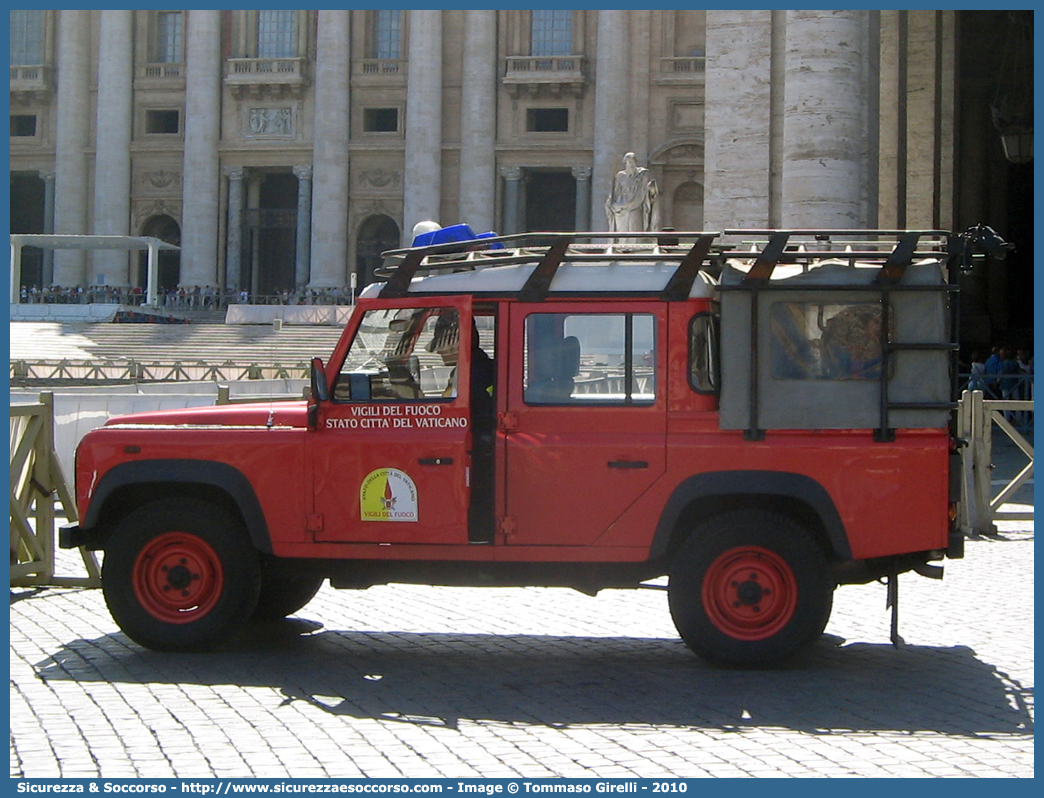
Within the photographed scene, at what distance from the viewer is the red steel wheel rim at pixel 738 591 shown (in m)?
7.68

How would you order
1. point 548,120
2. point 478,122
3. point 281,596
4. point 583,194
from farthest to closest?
point 548,120 → point 583,194 → point 478,122 → point 281,596

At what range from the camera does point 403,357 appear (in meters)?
8.00

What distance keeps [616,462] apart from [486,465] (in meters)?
0.74

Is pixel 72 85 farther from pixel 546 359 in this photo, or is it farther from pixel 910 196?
pixel 546 359

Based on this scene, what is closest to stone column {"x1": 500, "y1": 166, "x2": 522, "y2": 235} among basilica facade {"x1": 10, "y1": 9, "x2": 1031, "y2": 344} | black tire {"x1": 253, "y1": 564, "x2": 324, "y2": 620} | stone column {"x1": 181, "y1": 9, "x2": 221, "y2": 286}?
basilica facade {"x1": 10, "y1": 9, "x2": 1031, "y2": 344}

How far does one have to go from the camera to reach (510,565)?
7887 mm

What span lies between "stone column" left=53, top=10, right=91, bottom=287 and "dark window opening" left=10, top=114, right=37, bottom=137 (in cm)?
222

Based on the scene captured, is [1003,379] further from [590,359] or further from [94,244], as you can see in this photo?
[94,244]

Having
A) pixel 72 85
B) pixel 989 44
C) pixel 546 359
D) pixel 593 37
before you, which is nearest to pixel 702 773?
pixel 546 359

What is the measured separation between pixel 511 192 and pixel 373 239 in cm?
645

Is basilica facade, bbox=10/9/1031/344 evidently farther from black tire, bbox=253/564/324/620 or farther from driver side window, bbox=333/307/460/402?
driver side window, bbox=333/307/460/402

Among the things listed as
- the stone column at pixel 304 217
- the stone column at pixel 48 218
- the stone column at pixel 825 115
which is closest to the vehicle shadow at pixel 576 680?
the stone column at pixel 825 115

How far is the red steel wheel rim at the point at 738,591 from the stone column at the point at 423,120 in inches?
2003

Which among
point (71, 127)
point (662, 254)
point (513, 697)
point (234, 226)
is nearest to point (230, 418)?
point (513, 697)
